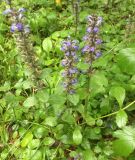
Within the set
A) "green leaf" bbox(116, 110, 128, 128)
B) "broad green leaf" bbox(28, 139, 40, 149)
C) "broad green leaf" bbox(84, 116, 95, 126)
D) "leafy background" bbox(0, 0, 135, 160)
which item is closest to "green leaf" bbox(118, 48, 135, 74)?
"leafy background" bbox(0, 0, 135, 160)

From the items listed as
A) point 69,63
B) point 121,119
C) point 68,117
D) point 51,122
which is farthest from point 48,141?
point 69,63

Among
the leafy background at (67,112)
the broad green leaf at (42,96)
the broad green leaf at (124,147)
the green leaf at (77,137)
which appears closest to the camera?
the broad green leaf at (124,147)

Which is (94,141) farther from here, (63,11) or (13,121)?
(63,11)

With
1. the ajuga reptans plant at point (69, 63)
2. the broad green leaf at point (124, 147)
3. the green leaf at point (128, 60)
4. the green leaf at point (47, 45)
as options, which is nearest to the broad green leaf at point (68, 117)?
the ajuga reptans plant at point (69, 63)

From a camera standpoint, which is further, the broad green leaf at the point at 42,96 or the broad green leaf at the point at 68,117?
the broad green leaf at the point at 68,117

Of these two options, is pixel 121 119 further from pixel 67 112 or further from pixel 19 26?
pixel 19 26

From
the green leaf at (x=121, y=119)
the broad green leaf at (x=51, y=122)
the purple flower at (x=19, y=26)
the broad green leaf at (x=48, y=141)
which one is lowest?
the broad green leaf at (x=48, y=141)

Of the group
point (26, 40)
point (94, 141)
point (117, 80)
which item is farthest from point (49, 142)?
point (26, 40)

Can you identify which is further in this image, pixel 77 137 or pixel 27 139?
pixel 27 139

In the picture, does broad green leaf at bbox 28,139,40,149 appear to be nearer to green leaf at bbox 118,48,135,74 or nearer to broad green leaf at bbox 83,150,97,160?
broad green leaf at bbox 83,150,97,160

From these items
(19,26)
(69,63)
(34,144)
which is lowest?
(34,144)

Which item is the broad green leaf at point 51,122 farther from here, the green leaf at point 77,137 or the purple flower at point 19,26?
the purple flower at point 19,26
